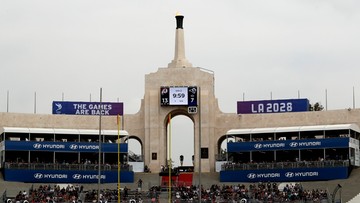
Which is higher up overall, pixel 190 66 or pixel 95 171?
pixel 190 66

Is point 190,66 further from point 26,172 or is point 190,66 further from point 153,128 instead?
point 26,172

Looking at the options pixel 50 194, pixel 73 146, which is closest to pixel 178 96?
pixel 73 146

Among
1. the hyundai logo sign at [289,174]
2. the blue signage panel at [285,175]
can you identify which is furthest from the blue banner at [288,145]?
the hyundai logo sign at [289,174]

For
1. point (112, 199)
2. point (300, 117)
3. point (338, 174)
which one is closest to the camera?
point (112, 199)

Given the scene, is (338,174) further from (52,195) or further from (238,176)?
(52,195)

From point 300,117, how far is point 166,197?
66.6 ft

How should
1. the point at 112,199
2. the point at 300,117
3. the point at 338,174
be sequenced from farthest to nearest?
1. the point at 300,117
2. the point at 338,174
3. the point at 112,199

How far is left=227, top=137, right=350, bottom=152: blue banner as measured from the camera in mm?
117656

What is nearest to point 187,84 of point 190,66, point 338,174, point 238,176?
point 190,66

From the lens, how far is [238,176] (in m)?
120

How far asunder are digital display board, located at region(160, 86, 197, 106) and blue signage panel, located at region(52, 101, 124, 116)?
5.87m

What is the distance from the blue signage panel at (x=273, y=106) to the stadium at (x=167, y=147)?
0.11m

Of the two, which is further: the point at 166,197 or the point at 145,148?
the point at 145,148

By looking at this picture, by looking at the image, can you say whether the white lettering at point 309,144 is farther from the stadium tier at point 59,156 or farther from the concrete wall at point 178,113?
the stadium tier at point 59,156
